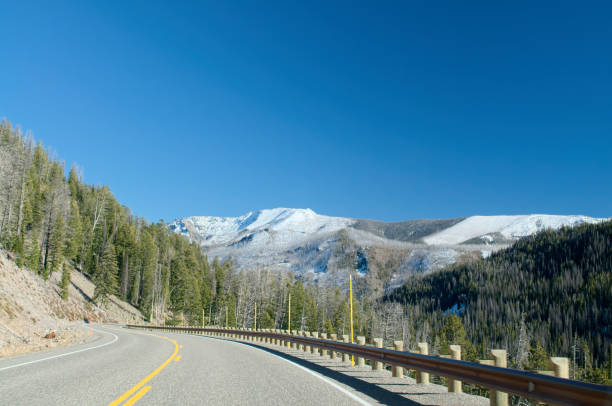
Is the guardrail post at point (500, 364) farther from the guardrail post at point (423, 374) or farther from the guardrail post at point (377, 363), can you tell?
the guardrail post at point (377, 363)

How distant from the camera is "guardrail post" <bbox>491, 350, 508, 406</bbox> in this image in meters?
6.34

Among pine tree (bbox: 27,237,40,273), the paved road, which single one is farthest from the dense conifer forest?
the paved road

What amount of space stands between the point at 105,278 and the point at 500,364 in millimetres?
73298

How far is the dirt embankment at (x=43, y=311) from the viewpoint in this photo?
68.3 ft

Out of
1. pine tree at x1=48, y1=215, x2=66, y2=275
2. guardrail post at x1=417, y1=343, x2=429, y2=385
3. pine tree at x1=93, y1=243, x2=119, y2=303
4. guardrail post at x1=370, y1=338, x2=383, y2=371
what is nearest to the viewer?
guardrail post at x1=417, y1=343, x2=429, y2=385

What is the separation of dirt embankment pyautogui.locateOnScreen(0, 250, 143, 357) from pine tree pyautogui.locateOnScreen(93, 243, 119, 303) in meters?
1.48

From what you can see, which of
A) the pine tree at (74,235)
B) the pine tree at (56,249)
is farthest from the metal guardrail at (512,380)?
the pine tree at (74,235)

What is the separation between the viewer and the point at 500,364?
22.4 ft

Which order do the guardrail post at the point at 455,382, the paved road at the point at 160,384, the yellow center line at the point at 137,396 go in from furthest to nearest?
the guardrail post at the point at 455,382, the paved road at the point at 160,384, the yellow center line at the point at 137,396

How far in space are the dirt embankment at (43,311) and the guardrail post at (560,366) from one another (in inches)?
622

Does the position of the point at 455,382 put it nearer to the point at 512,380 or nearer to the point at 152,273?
the point at 512,380

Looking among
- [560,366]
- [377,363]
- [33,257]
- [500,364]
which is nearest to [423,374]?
[500,364]

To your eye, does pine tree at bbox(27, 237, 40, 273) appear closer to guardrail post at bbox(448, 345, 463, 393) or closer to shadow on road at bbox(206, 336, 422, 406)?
Answer: shadow on road at bbox(206, 336, 422, 406)

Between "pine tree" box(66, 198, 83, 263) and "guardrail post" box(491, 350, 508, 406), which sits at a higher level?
"pine tree" box(66, 198, 83, 263)
